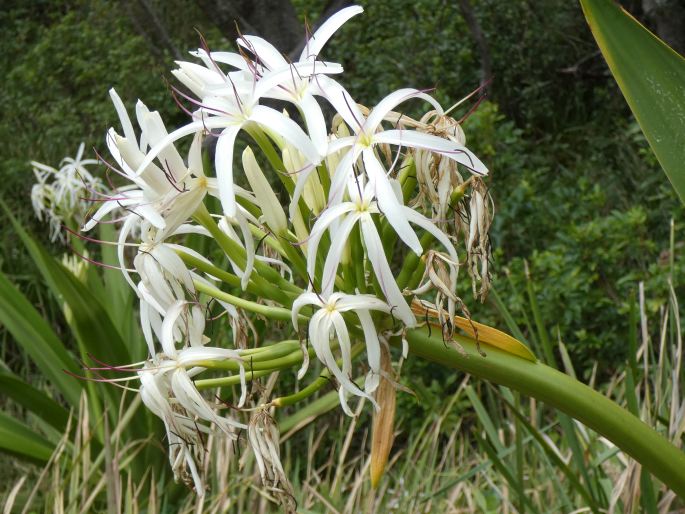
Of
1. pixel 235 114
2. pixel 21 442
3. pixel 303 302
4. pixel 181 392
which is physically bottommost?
pixel 21 442

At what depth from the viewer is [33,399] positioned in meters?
2.95

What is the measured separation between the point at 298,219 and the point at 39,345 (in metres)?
2.38

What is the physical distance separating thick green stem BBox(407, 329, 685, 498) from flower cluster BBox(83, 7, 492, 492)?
0.03 m

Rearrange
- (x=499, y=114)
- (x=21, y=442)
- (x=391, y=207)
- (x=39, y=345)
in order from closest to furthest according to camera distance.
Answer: (x=391, y=207), (x=21, y=442), (x=39, y=345), (x=499, y=114)

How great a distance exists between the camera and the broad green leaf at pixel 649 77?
3.49ft

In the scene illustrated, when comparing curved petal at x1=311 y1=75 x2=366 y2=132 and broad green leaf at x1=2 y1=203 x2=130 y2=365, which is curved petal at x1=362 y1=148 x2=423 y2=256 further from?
broad green leaf at x1=2 y1=203 x2=130 y2=365

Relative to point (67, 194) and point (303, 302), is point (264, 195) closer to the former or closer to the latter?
point (303, 302)

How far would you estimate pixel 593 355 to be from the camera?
3.87 m

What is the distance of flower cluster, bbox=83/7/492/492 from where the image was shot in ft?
3.05

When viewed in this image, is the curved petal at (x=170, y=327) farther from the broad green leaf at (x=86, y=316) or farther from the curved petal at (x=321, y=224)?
the broad green leaf at (x=86, y=316)

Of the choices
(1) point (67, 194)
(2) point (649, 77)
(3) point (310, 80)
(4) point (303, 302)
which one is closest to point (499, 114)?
(1) point (67, 194)

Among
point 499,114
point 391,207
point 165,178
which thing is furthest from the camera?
point 499,114

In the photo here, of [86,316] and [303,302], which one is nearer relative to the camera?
[303,302]

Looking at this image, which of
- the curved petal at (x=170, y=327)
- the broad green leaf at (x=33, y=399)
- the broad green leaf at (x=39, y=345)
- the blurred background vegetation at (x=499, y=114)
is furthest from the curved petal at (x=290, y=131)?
the broad green leaf at (x=39, y=345)
